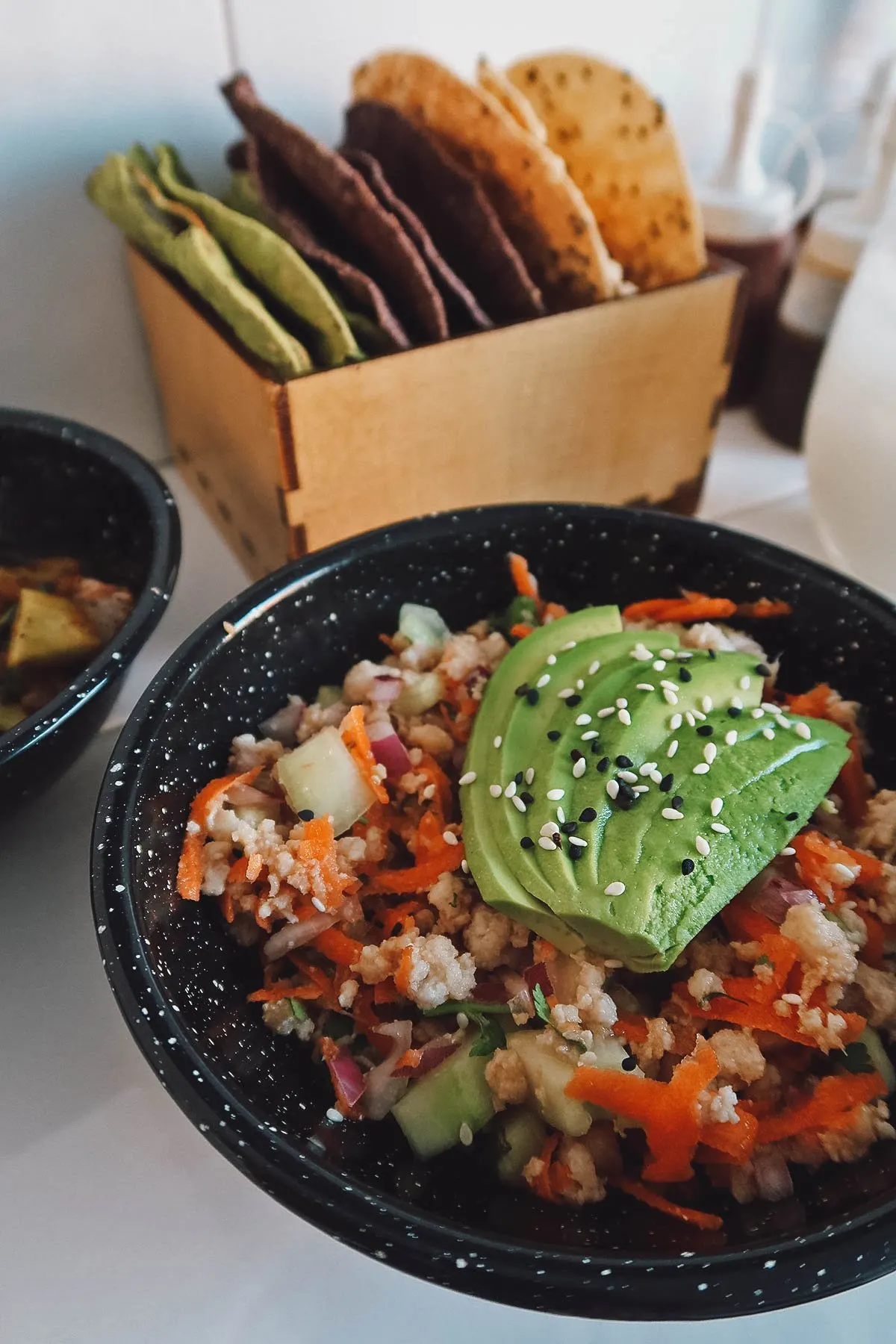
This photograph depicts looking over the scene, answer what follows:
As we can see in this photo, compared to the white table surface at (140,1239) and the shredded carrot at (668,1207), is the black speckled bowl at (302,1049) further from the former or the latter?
the white table surface at (140,1239)

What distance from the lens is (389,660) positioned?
3.25ft

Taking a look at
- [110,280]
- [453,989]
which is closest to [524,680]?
[453,989]

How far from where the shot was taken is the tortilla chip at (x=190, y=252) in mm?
1008

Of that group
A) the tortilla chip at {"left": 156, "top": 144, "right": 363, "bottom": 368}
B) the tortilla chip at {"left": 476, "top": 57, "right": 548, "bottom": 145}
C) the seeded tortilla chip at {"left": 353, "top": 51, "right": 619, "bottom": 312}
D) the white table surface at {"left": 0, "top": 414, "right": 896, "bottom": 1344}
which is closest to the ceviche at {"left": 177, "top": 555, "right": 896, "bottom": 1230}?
the white table surface at {"left": 0, "top": 414, "right": 896, "bottom": 1344}

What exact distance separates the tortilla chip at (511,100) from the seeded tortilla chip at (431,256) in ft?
0.56

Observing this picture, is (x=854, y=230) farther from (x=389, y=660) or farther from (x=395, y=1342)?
(x=395, y=1342)

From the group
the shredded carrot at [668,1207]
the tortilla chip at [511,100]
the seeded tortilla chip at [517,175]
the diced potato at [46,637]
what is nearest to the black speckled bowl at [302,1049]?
the shredded carrot at [668,1207]

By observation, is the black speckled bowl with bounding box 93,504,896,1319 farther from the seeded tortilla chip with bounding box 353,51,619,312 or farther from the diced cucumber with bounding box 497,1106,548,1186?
the seeded tortilla chip with bounding box 353,51,619,312

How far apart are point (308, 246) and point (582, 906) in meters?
0.74

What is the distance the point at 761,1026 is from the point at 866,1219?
6.4 inches

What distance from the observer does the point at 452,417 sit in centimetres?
112

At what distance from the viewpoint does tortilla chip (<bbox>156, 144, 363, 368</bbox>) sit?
101cm

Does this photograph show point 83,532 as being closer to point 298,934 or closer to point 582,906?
point 298,934

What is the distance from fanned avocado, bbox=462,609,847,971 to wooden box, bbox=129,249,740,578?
1.03ft
